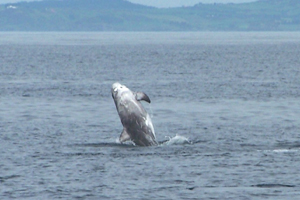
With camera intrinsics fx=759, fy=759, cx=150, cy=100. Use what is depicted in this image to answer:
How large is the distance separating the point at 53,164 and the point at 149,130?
173 inches

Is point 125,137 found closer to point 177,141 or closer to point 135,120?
point 135,120

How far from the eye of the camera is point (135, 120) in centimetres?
2817

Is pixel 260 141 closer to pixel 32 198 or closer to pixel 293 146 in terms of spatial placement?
pixel 293 146

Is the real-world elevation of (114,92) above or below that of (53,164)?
above

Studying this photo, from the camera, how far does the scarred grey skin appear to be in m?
28.2

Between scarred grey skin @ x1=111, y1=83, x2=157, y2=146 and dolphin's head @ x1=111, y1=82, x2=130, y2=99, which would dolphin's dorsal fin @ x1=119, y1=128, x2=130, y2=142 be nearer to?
scarred grey skin @ x1=111, y1=83, x2=157, y2=146

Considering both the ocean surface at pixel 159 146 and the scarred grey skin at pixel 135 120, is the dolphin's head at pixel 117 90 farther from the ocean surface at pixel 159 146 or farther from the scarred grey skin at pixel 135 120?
the ocean surface at pixel 159 146

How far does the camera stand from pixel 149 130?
28.4 m

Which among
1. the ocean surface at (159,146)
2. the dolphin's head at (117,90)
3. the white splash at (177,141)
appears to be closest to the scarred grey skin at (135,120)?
the dolphin's head at (117,90)

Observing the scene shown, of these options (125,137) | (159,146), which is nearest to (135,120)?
(125,137)

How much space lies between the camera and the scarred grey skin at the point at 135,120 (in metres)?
28.2

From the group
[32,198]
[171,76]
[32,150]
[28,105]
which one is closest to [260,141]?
[32,150]

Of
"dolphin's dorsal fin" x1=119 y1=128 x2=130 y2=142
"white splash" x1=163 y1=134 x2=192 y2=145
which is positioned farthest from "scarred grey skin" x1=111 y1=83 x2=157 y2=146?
"white splash" x1=163 y1=134 x2=192 y2=145

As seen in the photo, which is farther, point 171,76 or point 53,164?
point 171,76
